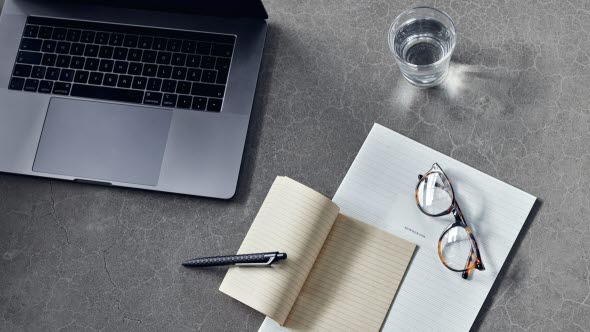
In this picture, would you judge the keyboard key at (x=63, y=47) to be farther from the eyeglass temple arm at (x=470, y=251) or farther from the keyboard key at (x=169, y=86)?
the eyeglass temple arm at (x=470, y=251)

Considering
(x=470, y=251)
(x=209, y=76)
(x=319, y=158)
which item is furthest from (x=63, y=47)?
(x=470, y=251)

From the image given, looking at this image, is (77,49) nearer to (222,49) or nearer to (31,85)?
(31,85)

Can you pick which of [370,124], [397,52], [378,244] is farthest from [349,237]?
[397,52]

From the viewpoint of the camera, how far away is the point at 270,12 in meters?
0.92

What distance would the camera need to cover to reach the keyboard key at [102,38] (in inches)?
36.1

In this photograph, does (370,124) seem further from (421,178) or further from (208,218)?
(208,218)

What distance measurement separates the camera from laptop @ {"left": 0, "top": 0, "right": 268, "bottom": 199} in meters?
0.87

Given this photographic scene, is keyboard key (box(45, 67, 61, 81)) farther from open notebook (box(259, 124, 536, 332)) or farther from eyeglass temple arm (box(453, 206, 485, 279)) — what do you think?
eyeglass temple arm (box(453, 206, 485, 279))

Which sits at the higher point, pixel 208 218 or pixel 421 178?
pixel 421 178

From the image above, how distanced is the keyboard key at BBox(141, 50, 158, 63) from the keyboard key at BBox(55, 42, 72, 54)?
0.37 feet

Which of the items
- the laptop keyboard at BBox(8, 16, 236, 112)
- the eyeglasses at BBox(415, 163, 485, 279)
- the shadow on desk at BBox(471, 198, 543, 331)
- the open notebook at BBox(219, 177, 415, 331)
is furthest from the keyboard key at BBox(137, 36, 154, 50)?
the shadow on desk at BBox(471, 198, 543, 331)

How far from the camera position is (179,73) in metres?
0.90

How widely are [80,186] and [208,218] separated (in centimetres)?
19

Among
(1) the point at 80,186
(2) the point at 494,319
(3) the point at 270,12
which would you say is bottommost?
(1) the point at 80,186
